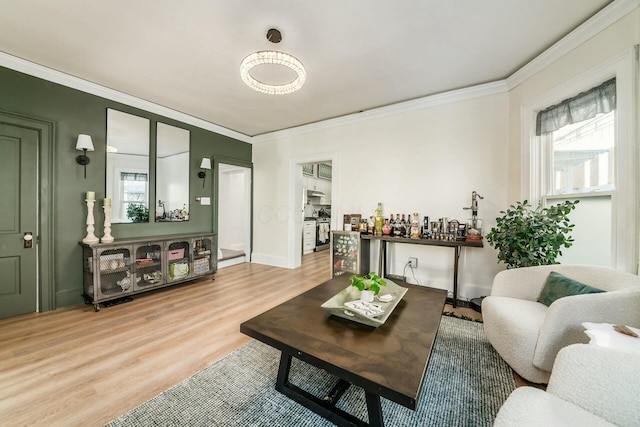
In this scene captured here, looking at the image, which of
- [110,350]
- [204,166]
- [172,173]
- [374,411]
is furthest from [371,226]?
[172,173]

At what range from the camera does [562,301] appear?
4.62ft

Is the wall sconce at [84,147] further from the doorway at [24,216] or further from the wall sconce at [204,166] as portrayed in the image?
the wall sconce at [204,166]

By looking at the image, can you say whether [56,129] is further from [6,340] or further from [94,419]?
[94,419]

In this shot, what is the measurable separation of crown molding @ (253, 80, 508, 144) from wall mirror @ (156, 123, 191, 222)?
1.77m

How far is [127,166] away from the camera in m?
3.31

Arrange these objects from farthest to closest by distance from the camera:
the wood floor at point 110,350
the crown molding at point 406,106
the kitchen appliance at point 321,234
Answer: the kitchen appliance at point 321,234
the crown molding at point 406,106
the wood floor at point 110,350

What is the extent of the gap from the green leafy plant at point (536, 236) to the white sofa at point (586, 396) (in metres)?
1.44

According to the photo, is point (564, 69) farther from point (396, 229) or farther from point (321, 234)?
point (321, 234)

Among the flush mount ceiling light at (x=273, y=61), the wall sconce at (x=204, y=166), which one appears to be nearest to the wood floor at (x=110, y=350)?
the wall sconce at (x=204, y=166)

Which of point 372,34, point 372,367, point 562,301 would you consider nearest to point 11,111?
point 372,34

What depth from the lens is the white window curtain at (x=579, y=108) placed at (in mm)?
1902

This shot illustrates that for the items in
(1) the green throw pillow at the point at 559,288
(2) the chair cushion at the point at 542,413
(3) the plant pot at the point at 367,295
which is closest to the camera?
(2) the chair cushion at the point at 542,413

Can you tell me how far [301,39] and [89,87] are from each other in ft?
9.17

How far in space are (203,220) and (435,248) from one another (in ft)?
12.8
